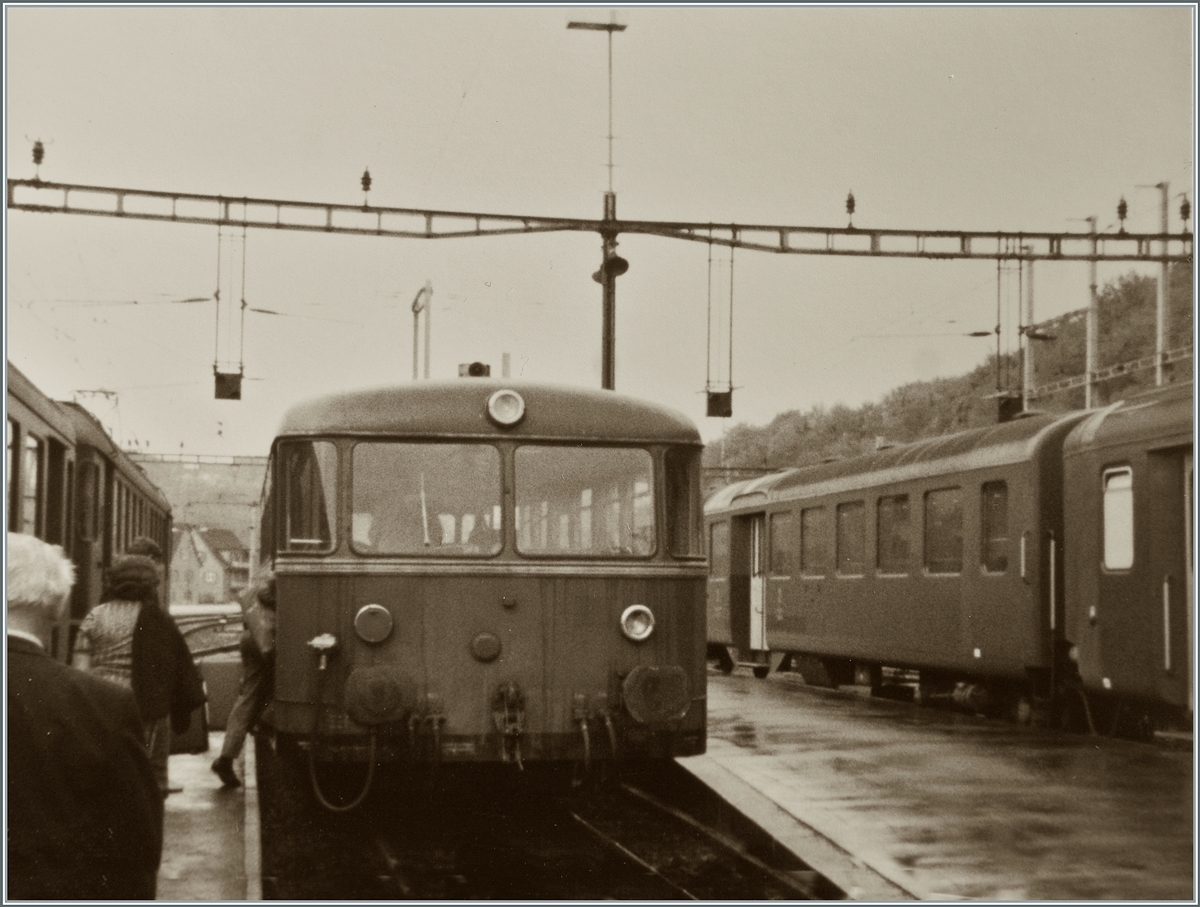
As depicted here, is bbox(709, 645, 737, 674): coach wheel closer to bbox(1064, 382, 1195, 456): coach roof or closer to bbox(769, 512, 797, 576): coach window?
bbox(769, 512, 797, 576): coach window

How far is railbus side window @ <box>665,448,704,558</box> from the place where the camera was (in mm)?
9562

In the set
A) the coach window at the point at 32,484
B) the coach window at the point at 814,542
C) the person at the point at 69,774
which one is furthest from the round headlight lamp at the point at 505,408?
the coach window at the point at 814,542

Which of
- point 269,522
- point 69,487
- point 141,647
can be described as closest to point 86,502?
point 69,487

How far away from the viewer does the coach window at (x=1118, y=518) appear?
1145 centimetres

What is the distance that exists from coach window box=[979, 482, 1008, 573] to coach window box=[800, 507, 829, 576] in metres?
4.24

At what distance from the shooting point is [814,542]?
19406 millimetres

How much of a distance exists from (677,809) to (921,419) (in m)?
28.6

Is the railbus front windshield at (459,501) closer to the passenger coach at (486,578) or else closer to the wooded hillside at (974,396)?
the passenger coach at (486,578)

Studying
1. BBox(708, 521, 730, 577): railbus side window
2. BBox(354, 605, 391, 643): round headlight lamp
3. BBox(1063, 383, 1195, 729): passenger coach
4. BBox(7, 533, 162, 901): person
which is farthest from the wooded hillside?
BBox(7, 533, 162, 901): person

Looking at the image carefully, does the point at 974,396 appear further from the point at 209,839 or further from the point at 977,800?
the point at 209,839

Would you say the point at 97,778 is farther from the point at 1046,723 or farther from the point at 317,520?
the point at 1046,723

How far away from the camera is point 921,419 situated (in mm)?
37875

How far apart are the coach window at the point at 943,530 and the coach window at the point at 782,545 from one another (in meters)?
4.34

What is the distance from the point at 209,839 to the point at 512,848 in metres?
1.79
